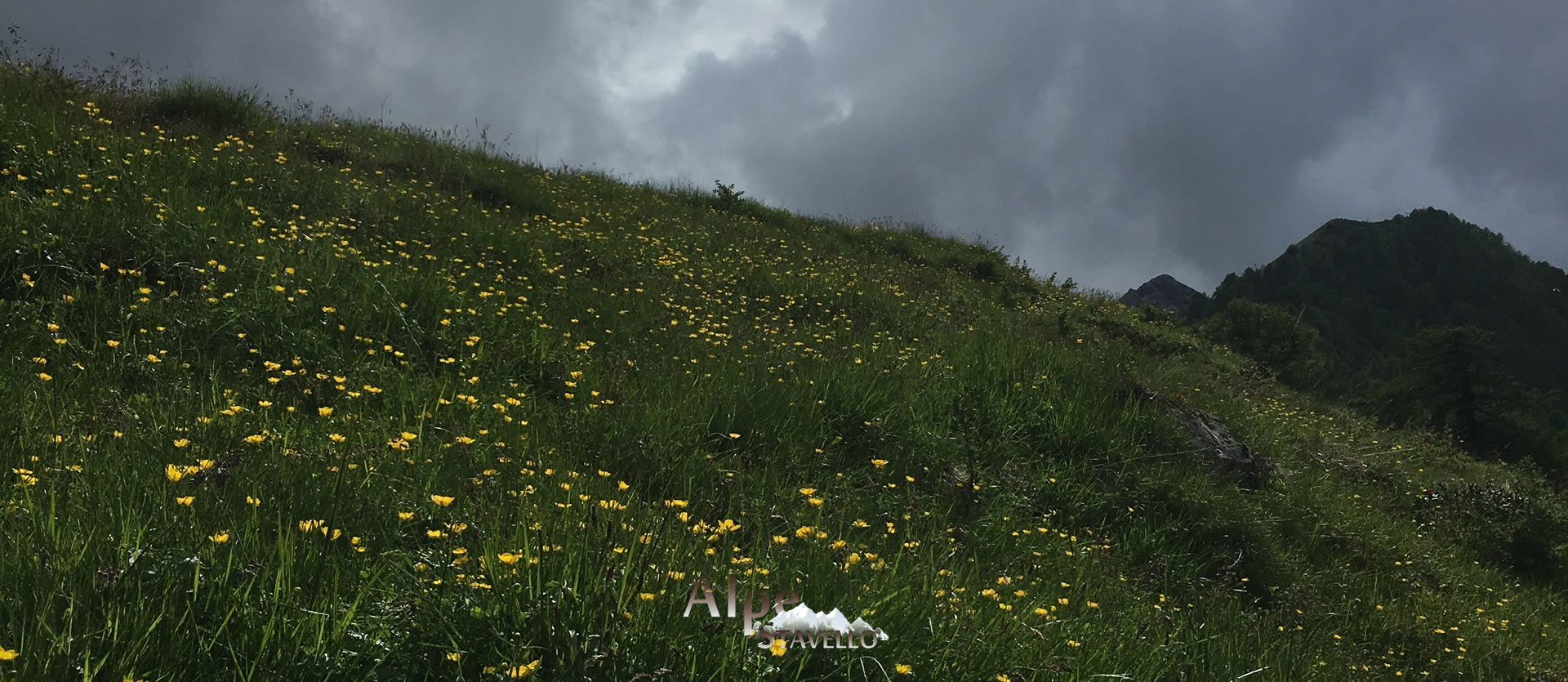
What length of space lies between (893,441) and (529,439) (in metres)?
2.44

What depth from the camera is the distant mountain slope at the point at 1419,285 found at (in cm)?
11544

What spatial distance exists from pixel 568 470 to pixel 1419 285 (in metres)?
166

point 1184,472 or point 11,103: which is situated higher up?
point 11,103

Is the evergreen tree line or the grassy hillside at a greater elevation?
the evergreen tree line

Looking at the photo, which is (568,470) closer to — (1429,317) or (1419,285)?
(1429,317)

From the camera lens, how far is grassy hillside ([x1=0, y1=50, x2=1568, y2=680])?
83.1 inches

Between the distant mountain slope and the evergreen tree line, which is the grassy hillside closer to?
the evergreen tree line

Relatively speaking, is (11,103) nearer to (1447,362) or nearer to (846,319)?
(846,319)

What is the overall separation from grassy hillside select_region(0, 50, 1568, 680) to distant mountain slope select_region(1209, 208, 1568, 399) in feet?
358

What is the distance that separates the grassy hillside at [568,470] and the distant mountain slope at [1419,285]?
109255mm

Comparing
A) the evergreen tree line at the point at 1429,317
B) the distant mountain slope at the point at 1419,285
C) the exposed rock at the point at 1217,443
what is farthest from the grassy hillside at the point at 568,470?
the distant mountain slope at the point at 1419,285

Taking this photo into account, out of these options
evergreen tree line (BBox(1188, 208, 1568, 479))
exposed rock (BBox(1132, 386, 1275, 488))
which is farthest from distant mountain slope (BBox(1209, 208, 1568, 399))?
exposed rock (BBox(1132, 386, 1275, 488))

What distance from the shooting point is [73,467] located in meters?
2.84

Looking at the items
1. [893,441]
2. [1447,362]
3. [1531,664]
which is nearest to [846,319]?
[893,441]
